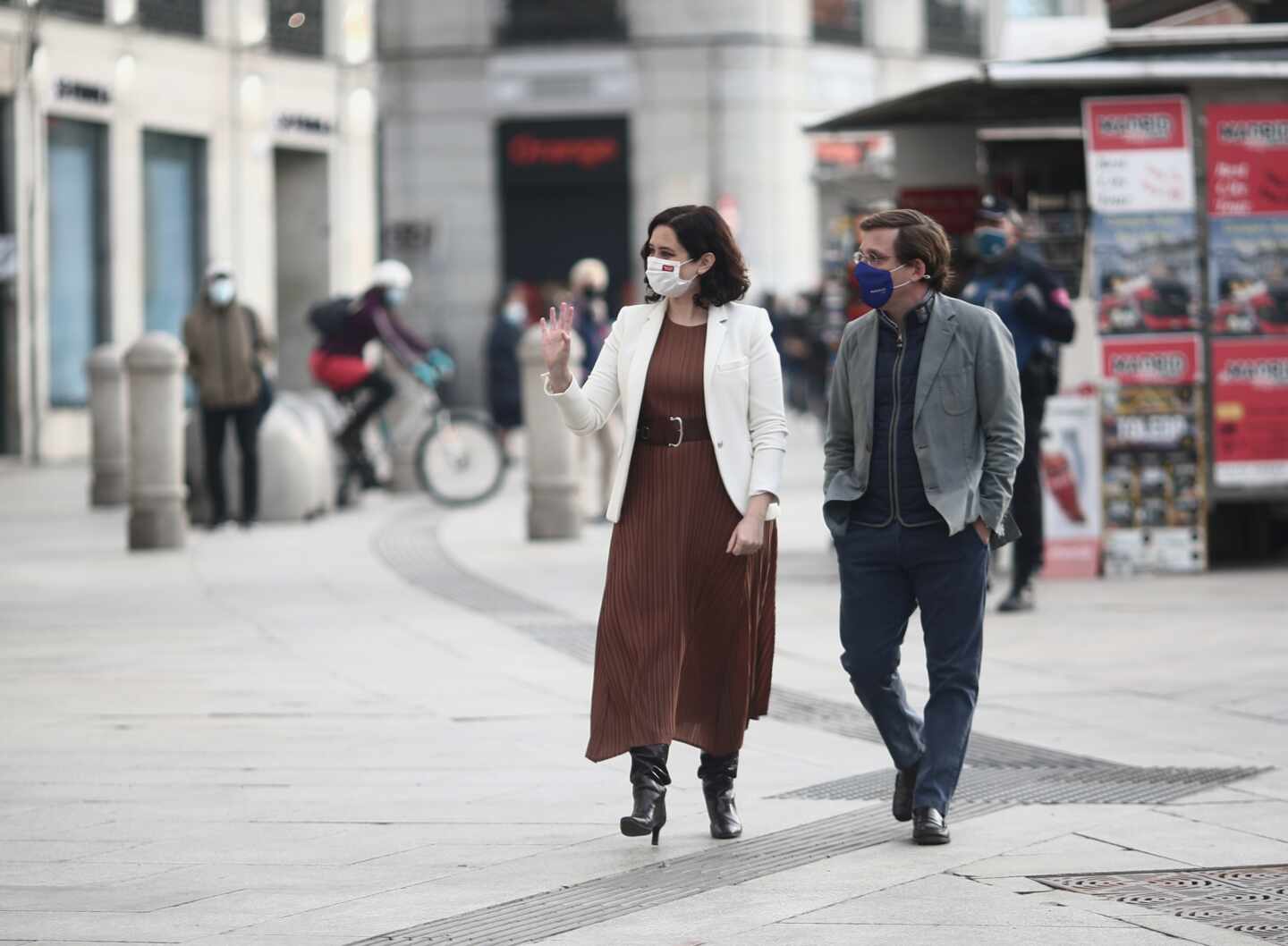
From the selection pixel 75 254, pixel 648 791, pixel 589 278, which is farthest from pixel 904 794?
pixel 75 254

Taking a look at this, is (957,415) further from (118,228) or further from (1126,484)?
(118,228)

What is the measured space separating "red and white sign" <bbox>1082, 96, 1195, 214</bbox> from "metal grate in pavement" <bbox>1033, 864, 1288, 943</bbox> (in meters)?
7.01

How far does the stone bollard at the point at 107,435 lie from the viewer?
61.0 feet

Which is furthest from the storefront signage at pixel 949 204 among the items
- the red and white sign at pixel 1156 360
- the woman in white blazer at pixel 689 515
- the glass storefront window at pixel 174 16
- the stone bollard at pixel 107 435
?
the glass storefront window at pixel 174 16

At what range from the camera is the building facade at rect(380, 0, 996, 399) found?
36156mm

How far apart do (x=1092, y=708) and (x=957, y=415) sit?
2645mm

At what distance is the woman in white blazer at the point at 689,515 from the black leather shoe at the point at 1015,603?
5.07 metres

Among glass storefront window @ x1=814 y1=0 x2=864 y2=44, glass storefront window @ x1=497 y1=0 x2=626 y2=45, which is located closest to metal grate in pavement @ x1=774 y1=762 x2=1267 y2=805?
glass storefront window @ x1=497 y1=0 x2=626 y2=45

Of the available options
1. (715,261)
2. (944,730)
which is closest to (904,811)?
(944,730)

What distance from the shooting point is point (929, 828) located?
6.22 m

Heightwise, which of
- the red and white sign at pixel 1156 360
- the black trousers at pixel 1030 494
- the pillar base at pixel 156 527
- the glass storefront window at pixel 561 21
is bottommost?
the pillar base at pixel 156 527

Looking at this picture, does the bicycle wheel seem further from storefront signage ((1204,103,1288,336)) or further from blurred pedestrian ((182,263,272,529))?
storefront signage ((1204,103,1288,336))

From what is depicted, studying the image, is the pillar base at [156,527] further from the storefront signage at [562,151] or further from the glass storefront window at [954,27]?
the glass storefront window at [954,27]

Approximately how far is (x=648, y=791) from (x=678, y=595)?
1.76ft
